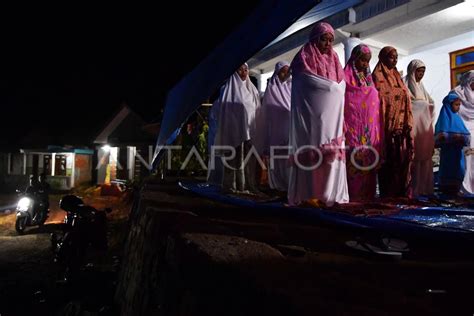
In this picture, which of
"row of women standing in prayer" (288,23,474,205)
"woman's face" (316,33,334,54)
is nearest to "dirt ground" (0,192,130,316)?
"row of women standing in prayer" (288,23,474,205)

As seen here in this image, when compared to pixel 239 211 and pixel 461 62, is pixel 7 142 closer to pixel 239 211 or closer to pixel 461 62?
pixel 239 211

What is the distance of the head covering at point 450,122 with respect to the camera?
4.73m

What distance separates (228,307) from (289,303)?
0.28 metres

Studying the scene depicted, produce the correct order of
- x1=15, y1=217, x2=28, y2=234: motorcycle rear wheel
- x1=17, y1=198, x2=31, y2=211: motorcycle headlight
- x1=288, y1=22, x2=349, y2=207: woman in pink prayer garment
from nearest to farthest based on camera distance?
x1=288, y1=22, x2=349, y2=207: woman in pink prayer garment < x1=15, y1=217, x2=28, y2=234: motorcycle rear wheel < x1=17, y1=198, x2=31, y2=211: motorcycle headlight

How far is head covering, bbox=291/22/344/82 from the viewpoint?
3402 millimetres

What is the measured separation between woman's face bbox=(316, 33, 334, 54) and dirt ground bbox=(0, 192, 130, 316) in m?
3.77

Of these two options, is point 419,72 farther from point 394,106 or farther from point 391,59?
point 394,106

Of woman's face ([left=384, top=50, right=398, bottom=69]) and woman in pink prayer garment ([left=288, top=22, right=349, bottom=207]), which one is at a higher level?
woman's face ([left=384, top=50, right=398, bottom=69])

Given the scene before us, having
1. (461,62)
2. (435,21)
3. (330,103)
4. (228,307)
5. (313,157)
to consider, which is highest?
(435,21)

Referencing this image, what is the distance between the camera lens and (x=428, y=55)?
6887 millimetres

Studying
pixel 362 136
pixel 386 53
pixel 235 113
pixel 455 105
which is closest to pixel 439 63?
pixel 455 105

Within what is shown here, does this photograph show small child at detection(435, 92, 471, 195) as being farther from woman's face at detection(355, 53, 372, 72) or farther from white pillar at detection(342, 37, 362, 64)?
white pillar at detection(342, 37, 362, 64)

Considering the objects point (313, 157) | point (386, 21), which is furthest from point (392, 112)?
point (386, 21)

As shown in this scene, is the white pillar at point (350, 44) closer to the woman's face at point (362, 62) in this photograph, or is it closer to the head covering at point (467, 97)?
the head covering at point (467, 97)
